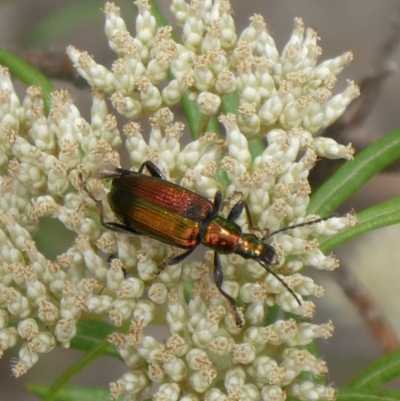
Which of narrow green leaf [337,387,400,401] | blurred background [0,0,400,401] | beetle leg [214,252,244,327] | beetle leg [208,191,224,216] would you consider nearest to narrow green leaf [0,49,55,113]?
beetle leg [208,191,224,216]

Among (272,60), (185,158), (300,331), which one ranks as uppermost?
(272,60)

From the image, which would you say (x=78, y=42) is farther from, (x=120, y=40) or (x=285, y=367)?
(x=285, y=367)

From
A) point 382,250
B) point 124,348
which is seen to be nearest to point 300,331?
point 124,348

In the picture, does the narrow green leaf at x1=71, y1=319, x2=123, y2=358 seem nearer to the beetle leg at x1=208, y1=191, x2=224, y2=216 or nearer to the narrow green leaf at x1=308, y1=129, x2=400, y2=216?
the beetle leg at x1=208, y1=191, x2=224, y2=216

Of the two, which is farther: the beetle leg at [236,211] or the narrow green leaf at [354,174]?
the narrow green leaf at [354,174]

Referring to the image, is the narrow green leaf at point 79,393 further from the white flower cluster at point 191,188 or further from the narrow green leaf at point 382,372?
the narrow green leaf at point 382,372

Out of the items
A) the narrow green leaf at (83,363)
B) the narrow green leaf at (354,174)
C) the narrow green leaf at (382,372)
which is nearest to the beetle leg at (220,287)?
the narrow green leaf at (83,363)
